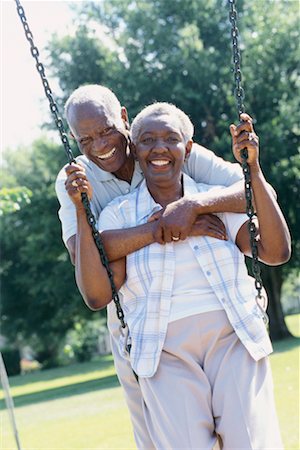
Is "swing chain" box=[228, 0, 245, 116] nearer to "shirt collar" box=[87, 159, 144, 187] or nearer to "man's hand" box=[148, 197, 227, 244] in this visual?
"man's hand" box=[148, 197, 227, 244]

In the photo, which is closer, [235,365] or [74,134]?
[235,365]

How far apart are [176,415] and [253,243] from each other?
821mm

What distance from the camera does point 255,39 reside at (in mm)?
26297

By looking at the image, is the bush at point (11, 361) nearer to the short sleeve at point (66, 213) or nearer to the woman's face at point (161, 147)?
the short sleeve at point (66, 213)

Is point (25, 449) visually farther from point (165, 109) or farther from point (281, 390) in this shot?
point (165, 109)

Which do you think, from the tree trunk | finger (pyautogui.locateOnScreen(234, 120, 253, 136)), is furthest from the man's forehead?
the tree trunk

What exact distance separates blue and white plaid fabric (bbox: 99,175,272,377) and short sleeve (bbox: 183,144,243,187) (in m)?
0.46

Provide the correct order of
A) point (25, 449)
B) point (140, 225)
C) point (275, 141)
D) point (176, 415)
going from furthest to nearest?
point (275, 141)
point (25, 449)
point (140, 225)
point (176, 415)

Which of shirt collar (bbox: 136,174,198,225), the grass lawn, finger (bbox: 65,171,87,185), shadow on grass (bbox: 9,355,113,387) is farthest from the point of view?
shadow on grass (bbox: 9,355,113,387)

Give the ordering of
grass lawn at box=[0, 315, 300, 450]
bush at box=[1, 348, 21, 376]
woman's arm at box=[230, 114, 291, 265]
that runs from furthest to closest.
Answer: bush at box=[1, 348, 21, 376], grass lawn at box=[0, 315, 300, 450], woman's arm at box=[230, 114, 291, 265]

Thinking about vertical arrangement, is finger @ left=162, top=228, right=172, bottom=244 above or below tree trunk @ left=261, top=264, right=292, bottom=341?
above

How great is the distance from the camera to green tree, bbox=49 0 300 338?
25.8 metres

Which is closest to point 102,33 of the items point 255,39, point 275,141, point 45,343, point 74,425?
point 255,39

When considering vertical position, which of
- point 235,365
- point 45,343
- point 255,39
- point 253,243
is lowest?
point 45,343
